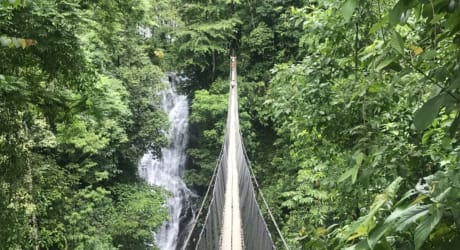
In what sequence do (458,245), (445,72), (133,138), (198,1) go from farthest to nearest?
(198,1) < (133,138) < (445,72) < (458,245)

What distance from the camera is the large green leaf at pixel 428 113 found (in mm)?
396

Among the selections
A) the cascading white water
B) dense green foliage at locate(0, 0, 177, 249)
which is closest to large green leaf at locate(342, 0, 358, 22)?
dense green foliage at locate(0, 0, 177, 249)

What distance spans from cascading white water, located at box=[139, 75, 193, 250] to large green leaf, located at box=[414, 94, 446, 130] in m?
7.93

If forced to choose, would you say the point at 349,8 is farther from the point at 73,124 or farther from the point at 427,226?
the point at 73,124

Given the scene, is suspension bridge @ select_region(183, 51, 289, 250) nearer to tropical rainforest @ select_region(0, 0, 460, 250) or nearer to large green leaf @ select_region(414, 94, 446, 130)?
tropical rainforest @ select_region(0, 0, 460, 250)

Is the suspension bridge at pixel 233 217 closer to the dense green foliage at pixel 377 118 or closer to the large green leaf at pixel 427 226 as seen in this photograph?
the dense green foliage at pixel 377 118

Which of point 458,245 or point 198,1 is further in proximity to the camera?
point 198,1

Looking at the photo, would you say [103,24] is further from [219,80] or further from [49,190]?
[219,80]

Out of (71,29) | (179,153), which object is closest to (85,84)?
(71,29)

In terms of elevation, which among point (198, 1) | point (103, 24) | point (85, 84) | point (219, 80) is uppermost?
point (198, 1)

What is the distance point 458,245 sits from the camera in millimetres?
385

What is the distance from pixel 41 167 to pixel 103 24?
1.71 metres

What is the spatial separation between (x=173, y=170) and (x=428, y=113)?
9.46 metres

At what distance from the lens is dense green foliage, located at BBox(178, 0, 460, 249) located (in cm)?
42
